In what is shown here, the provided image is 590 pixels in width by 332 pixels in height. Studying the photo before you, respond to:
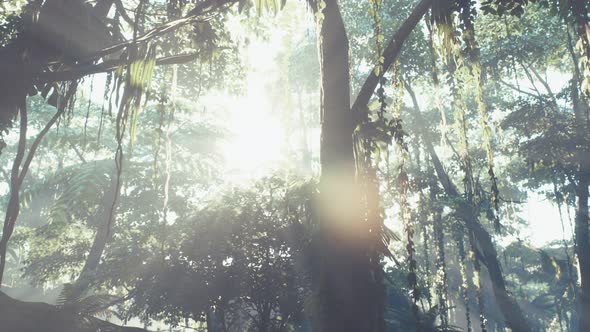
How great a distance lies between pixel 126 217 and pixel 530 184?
22865 mm

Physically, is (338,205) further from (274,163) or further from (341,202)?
(274,163)

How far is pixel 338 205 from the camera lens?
265 centimetres

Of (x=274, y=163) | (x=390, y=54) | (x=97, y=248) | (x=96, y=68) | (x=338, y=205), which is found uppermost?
(x=274, y=163)

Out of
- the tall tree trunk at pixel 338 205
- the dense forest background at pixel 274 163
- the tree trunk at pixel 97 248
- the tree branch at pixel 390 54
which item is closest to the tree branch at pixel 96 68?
the dense forest background at pixel 274 163

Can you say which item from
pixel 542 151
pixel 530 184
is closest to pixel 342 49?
pixel 542 151

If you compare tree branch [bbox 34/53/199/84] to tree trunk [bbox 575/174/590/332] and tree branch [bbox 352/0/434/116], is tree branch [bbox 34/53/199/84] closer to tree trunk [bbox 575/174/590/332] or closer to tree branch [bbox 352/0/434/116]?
tree branch [bbox 352/0/434/116]

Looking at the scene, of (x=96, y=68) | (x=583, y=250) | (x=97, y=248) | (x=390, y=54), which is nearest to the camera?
(x=96, y=68)

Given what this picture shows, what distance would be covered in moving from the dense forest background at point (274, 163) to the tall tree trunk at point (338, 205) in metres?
0.01

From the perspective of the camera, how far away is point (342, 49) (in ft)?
10.2

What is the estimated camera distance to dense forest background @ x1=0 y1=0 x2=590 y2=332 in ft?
8.26

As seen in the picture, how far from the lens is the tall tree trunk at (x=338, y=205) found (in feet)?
8.08

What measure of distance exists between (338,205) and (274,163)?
9399mm

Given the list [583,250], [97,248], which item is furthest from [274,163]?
[583,250]

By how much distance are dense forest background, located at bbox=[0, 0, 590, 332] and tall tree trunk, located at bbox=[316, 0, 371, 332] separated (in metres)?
0.01
